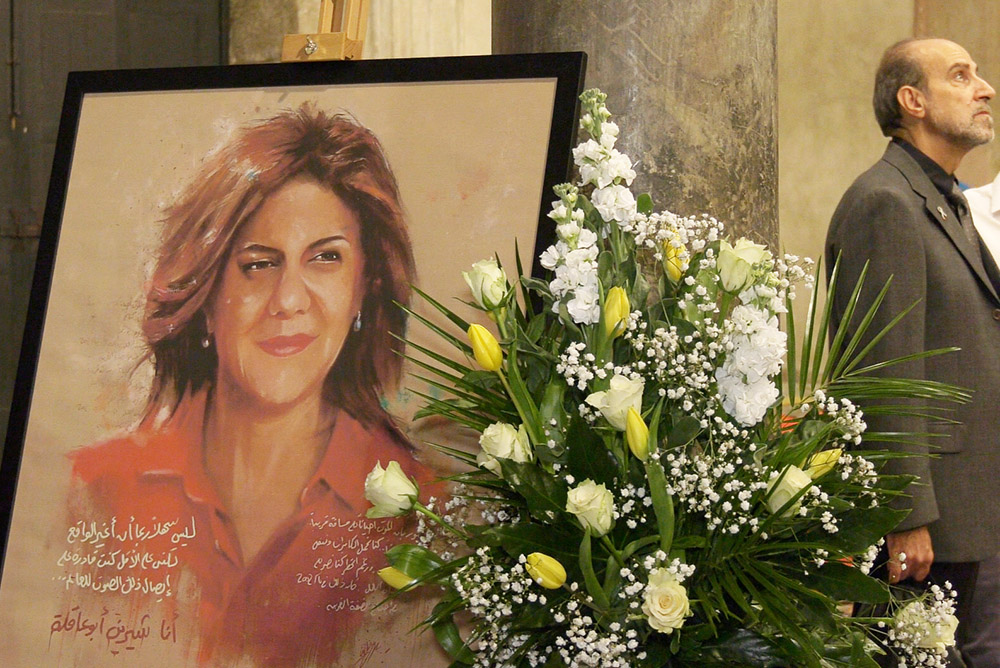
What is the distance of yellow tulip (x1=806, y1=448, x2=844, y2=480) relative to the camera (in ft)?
4.96

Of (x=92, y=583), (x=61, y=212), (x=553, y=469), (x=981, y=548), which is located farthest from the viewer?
(x=981, y=548)

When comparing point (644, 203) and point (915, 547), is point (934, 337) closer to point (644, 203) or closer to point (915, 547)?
point (915, 547)

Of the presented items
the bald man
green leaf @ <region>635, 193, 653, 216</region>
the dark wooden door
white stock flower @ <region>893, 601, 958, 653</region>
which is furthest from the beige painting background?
the dark wooden door

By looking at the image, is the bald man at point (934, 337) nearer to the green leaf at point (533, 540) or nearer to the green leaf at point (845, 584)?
the green leaf at point (845, 584)

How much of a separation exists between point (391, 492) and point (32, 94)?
3.25m

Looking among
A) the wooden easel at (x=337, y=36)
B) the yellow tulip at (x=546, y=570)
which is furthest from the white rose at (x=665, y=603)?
the wooden easel at (x=337, y=36)

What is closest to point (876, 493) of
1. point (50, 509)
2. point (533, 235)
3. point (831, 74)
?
point (533, 235)

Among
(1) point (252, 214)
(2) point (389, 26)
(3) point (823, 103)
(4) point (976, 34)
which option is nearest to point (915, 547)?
(1) point (252, 214)

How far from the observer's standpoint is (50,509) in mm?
2104

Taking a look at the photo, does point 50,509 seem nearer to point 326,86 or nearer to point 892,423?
point 326,86

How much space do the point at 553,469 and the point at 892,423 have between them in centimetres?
124

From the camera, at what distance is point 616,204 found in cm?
155

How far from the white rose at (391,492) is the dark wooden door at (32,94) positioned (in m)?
2.96

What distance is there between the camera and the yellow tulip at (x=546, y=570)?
4.61 ft
